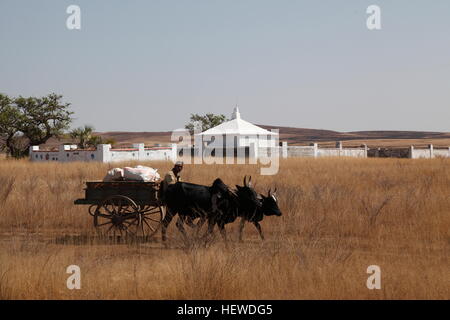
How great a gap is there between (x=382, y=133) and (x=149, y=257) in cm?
19546

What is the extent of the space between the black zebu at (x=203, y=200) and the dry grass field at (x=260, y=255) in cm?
43

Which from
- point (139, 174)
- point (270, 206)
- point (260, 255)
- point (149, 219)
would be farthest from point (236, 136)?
point (260, 255)

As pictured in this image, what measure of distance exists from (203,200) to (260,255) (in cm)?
205

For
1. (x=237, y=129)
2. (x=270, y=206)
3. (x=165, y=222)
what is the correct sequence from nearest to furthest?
(x=270, y=206), (x=165, y=222), (x=237, y=129)

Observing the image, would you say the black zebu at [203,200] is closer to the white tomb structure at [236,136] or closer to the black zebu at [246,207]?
the black zebu at [246,207]

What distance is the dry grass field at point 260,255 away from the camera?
5.98m

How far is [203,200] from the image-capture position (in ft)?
29.6

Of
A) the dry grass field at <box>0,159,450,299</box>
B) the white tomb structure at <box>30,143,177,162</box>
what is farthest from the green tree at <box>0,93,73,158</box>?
the dry grass field at <box>0,159,450,299</box>

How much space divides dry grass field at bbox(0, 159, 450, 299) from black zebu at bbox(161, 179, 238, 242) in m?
0.43

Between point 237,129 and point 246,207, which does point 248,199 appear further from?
point 237,129
